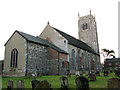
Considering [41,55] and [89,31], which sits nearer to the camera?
[41,55]

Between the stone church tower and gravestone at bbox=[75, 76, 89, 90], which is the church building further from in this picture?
gravestone at bbox=[75, 76, 89, 90]

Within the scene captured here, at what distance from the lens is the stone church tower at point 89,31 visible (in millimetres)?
40875

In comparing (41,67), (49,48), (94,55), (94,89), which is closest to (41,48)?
(49,48)

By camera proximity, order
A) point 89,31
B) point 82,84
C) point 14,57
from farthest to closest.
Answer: point 89,31 < point 14,57 < point 82,84

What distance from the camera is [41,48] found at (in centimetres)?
2261

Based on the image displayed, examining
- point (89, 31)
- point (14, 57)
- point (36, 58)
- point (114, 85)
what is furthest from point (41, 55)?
point (89, 31)

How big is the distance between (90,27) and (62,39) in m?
19.4

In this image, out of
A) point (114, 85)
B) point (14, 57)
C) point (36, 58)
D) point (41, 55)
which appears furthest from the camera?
point (41, 55)

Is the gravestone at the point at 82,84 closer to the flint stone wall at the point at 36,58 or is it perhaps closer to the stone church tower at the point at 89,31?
the flint stone wall at the point at 36,58

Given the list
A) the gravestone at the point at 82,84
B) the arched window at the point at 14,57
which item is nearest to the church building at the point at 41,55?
the arched window at the point at 14,57

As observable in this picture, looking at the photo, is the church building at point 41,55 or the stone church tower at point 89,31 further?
the stone church tower at point 89,31

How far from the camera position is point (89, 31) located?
41.8 m

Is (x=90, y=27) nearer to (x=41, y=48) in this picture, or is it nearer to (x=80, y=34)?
(x=80, y=34)

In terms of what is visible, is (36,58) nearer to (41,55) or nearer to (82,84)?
(41,55)
